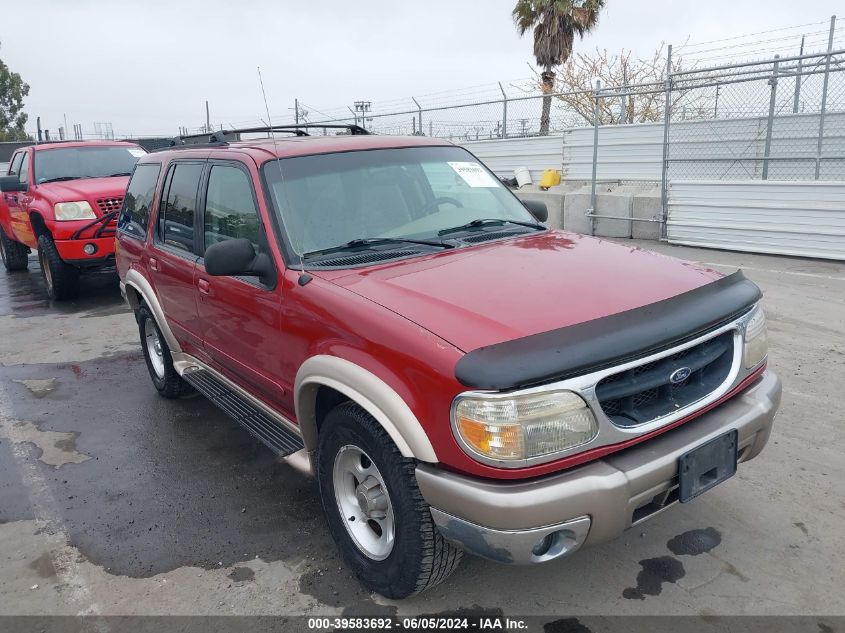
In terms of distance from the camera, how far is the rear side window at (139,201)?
4.81 metres

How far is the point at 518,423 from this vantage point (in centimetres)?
219

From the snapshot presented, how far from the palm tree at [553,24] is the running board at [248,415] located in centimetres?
1765

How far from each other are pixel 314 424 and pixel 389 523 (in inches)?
24.2

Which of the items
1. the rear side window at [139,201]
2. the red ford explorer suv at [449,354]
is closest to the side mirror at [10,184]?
the rear side window at [139,201]

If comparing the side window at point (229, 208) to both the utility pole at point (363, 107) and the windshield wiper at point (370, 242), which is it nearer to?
the windshield wiper at point (370, 242)

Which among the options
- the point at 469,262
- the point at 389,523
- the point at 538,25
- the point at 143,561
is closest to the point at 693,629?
the point at 389,523

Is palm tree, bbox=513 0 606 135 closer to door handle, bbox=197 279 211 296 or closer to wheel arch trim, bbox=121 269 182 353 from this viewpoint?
wheel arch trim, bbox=121 269 182 353

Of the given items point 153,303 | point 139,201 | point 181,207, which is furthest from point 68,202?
point 181,207

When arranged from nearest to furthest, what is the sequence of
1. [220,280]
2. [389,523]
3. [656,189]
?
[389,523]
[220,280]
[656,189]

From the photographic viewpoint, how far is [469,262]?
307cm

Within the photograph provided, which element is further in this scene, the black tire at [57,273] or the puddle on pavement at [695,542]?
the black tire at [57,273]

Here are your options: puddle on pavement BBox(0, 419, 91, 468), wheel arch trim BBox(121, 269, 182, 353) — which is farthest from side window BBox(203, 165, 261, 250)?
puddle on pavement BBox(0, 419, 91, 468)

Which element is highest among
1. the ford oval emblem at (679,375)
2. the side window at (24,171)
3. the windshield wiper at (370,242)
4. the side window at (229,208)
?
the side window at (24,171)

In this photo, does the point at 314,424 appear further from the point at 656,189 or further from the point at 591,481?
the point at 656,189
